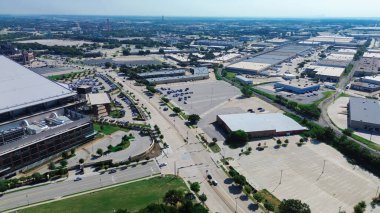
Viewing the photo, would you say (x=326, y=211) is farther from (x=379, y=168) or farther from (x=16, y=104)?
(x=16, y=104)

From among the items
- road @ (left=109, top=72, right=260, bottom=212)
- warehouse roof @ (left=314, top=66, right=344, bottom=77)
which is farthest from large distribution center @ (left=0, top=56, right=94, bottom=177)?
warehouse roof @ (left=314, top=66, right=344, bottom=77)

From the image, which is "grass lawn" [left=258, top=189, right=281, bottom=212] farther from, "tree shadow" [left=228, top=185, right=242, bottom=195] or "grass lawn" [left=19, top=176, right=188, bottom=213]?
"grass lawn" [left=19, top=176, right=188, bottom=213]

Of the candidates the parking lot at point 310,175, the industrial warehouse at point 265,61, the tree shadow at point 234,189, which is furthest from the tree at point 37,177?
the industrial warehouse at point 265,61

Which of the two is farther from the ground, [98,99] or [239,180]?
[98,99]

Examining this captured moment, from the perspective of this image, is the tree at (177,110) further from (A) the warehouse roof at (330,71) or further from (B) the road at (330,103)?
(A) the warehouse roof at (330,71)

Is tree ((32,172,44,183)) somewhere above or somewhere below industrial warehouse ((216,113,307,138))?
below

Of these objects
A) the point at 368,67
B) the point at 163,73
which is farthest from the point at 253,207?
the point at 368,67

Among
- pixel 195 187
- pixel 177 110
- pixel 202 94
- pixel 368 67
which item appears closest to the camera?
pixel 195 187

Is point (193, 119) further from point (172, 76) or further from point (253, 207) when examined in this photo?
point (172, 76)
